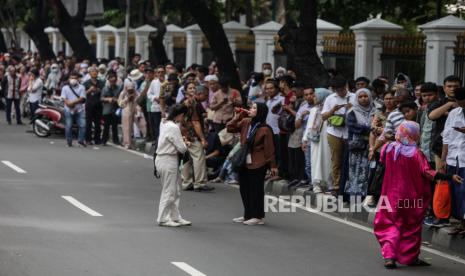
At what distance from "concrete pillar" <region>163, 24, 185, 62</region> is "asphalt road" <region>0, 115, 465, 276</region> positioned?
1739cm

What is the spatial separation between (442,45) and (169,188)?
7595mm

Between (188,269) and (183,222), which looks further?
(183,222)

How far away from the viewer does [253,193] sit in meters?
14.7

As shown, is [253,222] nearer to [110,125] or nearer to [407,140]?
[407,140]

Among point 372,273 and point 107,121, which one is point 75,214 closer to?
point 372,273

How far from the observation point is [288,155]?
18.7 m

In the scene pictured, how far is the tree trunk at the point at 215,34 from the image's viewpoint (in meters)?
25.8

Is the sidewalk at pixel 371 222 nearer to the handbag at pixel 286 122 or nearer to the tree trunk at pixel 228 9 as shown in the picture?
the handbag at pixel 286 122

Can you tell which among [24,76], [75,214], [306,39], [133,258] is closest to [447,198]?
[133,258]

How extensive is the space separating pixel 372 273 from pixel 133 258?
7.94ft

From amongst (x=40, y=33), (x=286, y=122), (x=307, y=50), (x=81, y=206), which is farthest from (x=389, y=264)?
(x=40, y=33)

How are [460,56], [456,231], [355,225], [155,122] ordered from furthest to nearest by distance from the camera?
1. [155,122]
2. [460,56]
3. [355,225]
4. [456,231]

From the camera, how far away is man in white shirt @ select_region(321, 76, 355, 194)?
656 inches

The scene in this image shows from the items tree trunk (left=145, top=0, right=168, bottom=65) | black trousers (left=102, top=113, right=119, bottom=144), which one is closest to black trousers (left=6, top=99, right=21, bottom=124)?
tree trunk (left=145, top=0, right=168, bottom=65)
